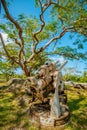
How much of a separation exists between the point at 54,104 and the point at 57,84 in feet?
3.88

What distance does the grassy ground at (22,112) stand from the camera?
1265cm

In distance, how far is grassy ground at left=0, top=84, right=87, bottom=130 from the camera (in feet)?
41.5

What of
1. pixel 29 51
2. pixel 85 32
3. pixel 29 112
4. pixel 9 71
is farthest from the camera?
pixel 9 71

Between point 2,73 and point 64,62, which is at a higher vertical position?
point 2,73

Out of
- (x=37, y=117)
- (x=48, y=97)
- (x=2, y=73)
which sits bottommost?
(x=37, y=117)

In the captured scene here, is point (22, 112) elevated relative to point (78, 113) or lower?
elevated

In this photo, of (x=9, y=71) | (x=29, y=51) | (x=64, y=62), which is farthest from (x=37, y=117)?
(x=9, y=71)

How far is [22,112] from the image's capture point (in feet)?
46.6

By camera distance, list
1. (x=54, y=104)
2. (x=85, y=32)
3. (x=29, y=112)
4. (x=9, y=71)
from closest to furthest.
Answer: (x=54, y=104) → (x=29, y=112) → (x=85, y=32) → (x=9, y=71)

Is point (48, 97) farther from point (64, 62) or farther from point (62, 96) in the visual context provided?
point (64, 62)

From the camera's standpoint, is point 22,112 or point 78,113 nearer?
point 78,113

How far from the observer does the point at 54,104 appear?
12.5m

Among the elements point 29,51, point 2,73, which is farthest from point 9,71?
point 29,51

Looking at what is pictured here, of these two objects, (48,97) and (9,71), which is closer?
(48,97)
